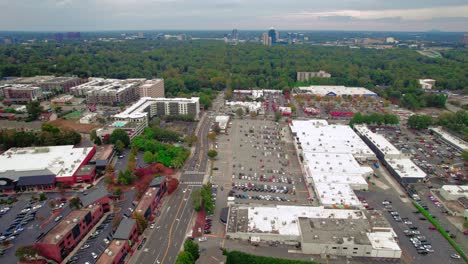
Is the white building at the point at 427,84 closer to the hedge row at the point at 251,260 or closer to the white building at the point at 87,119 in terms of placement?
the hedge row at the point at 251,260

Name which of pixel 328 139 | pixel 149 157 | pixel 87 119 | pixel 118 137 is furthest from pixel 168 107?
pixel 328 139

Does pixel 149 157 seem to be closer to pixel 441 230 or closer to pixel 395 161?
pixel 395 161

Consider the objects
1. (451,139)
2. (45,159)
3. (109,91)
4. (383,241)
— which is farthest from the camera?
(109,91)

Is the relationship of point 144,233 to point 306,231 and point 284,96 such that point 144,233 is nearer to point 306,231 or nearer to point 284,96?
point 306,231

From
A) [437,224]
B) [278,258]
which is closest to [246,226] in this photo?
[278,258]

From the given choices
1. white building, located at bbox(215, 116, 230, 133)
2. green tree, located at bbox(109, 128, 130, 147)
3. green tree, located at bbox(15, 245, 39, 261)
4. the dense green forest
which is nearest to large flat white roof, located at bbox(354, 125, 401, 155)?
white building, located at bbox(215, 116, 230, 133)

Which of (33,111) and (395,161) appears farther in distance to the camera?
(33,111)

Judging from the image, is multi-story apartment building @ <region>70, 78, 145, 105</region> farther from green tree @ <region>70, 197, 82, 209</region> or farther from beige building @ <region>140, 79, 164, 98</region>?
green tree @ <region>70, 197, 82, 209</region>

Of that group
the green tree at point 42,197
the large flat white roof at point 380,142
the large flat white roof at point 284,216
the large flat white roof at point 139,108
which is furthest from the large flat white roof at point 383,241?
the large flat white roof at point 139,108
